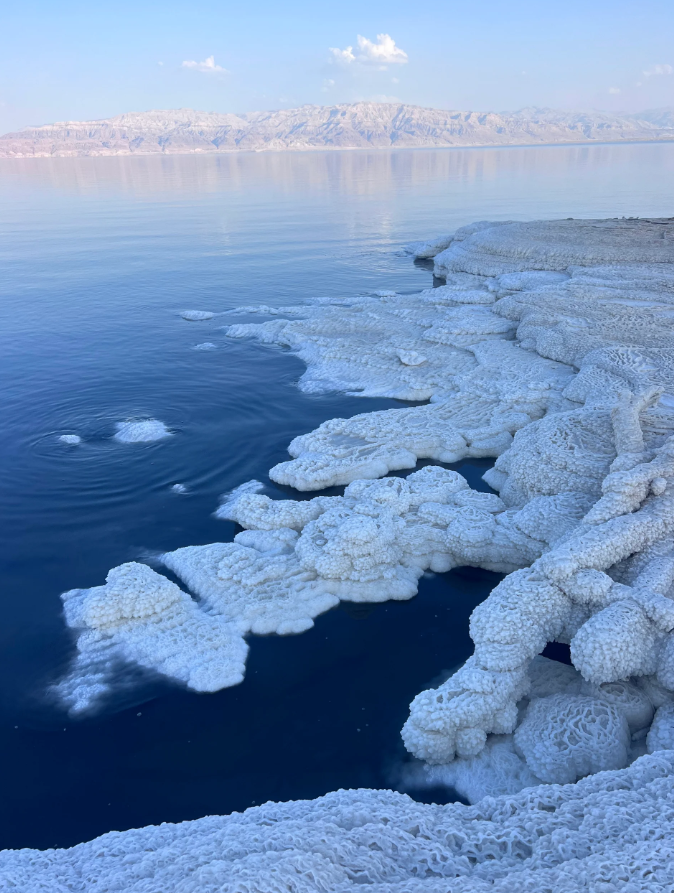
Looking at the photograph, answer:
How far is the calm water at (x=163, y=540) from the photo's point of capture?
566 cm

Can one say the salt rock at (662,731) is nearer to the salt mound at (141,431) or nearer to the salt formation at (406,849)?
the salt formation at (406,849)

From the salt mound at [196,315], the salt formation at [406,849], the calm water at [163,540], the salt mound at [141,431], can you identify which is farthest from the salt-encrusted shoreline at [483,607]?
the salt mound at [196,315]

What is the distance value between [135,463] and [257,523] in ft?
10.6

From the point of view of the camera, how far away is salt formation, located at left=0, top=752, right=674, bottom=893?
11.2ft

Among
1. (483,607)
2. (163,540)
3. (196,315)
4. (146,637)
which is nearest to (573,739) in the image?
(483,607)

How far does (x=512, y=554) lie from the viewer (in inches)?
309

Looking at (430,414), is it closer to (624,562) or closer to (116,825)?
(624,562)

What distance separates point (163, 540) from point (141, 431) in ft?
11.8

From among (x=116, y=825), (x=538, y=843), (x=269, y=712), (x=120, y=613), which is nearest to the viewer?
(x=538, y=843)

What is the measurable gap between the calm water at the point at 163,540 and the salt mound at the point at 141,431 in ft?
0.80

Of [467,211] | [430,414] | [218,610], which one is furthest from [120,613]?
[467,211]

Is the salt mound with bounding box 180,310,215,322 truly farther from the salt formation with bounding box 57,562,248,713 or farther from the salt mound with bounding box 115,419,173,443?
the salt formation with bounding box 57,562,248,713

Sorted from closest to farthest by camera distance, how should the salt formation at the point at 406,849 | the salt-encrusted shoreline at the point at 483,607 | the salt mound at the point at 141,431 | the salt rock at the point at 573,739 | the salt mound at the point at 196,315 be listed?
the salt formation at the point at 406,849 < the salt-encrusted shoreline at the point at 483,607 < the salt rock at the point at 573,739 < the salt mound at the point at 141,431 < the salt mound at the point at 196,315

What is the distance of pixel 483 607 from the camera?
6.31 m
